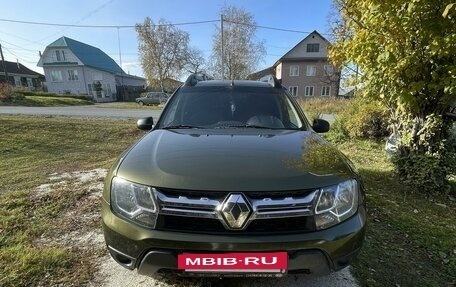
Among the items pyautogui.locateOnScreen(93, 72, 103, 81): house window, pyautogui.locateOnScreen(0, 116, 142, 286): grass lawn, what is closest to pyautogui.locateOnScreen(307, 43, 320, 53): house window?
pyautogui.locateOnScreen(93, 72, 103, 81): house window

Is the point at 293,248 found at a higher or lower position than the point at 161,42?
lower

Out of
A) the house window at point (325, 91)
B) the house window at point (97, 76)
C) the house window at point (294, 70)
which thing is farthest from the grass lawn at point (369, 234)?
the house window at point (325, 91)

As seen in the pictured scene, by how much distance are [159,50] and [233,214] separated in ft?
147

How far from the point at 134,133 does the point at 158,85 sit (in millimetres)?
34689

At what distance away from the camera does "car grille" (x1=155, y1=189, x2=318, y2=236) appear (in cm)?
172

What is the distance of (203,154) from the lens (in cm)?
211

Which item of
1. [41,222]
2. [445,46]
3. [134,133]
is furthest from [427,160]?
[134,133]

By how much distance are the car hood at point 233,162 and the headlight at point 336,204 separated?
56 millimetres

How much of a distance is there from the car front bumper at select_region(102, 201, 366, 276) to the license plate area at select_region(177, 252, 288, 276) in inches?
1.2

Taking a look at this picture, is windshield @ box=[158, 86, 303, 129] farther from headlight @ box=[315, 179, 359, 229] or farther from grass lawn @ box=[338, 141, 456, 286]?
grass lawn @ box=[338, 141, 456, 286]

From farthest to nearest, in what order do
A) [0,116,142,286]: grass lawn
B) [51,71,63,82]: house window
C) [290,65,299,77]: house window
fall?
[290,65,299,77]: house window, [51,71,63,82]: house window, [0,116,142,286]: grass lawn

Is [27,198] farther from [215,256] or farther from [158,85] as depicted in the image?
[158,85]

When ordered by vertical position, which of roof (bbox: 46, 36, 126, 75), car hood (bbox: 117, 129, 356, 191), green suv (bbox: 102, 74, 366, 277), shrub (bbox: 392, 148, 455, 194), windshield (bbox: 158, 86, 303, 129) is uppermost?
roof (bbox: 46, 36, 126, 75)

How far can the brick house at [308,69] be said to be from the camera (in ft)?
134
